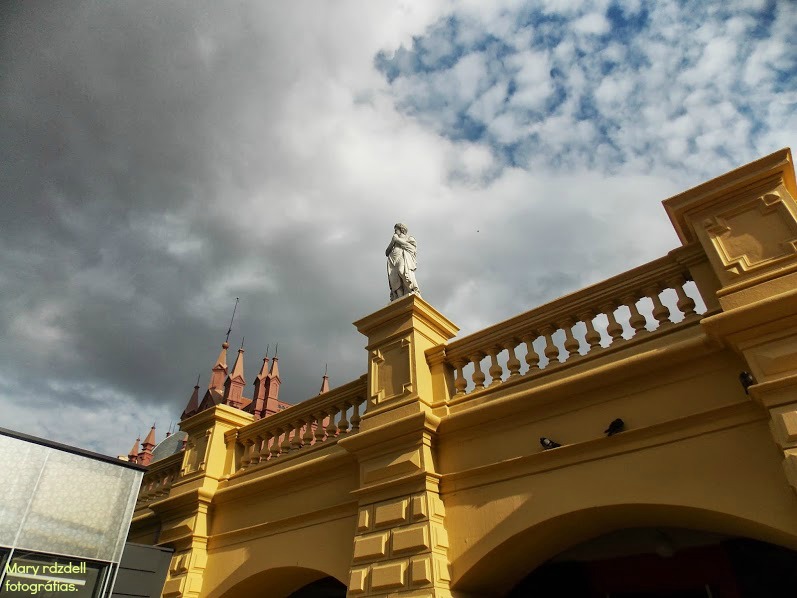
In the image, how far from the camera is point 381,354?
24.5ft

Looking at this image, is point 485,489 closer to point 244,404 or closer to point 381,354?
point 381,354

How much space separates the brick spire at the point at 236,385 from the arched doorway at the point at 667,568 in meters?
33.3

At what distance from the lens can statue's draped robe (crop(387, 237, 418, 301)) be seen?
26.0 ft

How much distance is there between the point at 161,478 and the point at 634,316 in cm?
869

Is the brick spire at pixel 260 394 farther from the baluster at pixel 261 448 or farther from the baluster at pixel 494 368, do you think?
the baluster at pixel 494 368

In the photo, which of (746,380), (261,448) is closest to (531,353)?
(746,380)

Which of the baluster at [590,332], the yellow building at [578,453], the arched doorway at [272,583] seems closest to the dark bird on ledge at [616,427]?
the yellow building at [578,453]

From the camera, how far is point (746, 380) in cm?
471

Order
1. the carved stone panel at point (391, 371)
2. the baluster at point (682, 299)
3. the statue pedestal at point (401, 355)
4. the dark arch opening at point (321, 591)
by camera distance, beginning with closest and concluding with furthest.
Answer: the baluster at point (682, 299) → the statue pedestal at point (401, 355) → the carved stone panel at point (391, 371) → the dark arch opening at point (321, 591)

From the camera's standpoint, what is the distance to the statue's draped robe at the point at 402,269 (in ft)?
26.0

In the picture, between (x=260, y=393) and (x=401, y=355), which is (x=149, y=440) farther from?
(x=401, y=355)

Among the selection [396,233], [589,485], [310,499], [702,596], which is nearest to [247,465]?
[310,499]

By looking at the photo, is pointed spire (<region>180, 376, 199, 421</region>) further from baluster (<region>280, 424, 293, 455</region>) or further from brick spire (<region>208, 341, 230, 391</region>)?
baluster (<region>280, 424, 293, 455</region>)

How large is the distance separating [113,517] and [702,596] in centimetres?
728
